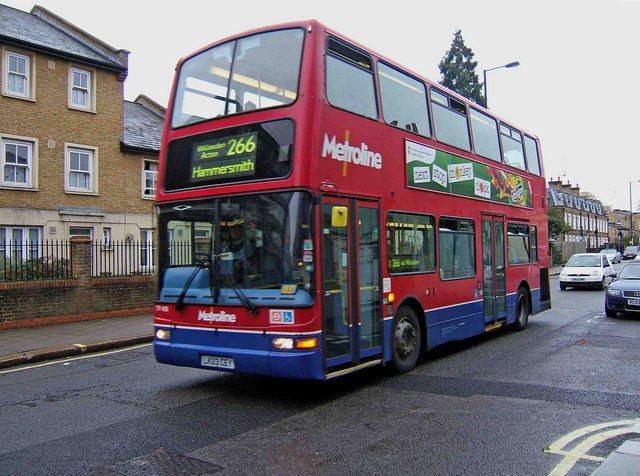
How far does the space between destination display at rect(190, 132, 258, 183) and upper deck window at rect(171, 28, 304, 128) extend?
359mm

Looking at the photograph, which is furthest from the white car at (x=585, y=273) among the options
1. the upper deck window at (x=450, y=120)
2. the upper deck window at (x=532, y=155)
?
the upper deck window at (x=450, y=120)

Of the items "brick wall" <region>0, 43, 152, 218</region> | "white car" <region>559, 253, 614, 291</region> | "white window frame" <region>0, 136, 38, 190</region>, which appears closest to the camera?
"white window frame" <region>0, 136, 38, 190</region>

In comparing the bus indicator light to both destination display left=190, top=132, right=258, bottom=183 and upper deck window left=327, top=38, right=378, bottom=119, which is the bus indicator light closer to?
destination display left=190, top=132, right=258, bottom=183

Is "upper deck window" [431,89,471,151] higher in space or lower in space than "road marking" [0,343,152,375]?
higher

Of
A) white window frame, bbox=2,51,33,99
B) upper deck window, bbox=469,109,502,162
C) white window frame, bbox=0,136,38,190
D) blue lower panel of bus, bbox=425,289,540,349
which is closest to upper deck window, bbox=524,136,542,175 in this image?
upper deck window, bbox=469,109,502,162

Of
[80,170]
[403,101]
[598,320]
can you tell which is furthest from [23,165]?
[598,320]

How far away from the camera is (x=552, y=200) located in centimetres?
7081

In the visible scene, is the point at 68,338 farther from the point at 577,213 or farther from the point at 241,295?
the point at 577,213

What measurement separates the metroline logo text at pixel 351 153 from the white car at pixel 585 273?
1997 centimetres

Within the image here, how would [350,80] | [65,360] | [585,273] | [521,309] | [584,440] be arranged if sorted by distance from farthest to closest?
1. [585,273]
2. [521,309]
3. [65,360]
4. [350,80]
5. [584,440]

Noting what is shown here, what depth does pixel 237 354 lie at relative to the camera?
6156 mm

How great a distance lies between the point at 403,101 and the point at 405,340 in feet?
11.4

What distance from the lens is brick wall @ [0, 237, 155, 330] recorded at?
12430 millimetres

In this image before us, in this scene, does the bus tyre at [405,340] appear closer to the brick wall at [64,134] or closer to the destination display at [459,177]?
the destination display at [459,177]
